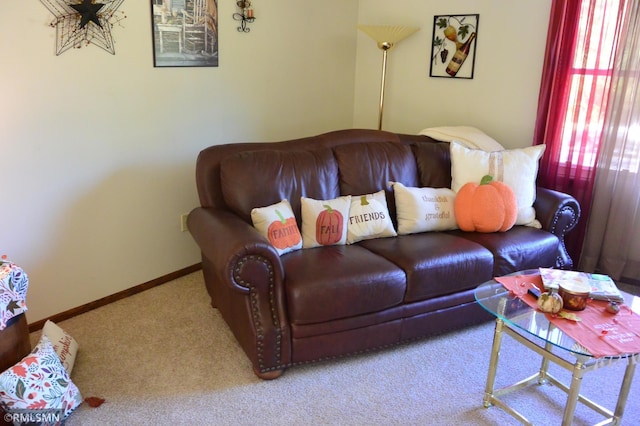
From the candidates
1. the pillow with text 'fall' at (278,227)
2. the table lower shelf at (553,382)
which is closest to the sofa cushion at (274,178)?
the pillow with text 'fall' at (278,227)

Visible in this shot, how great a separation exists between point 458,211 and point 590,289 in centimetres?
96

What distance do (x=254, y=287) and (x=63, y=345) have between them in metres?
0.96

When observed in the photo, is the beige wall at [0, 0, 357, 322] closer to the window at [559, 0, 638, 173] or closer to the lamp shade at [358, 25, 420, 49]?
the lamp shade at [358, 25, 420, 49]

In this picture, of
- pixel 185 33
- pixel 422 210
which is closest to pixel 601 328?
pixel 422 210

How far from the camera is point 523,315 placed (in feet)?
6.73

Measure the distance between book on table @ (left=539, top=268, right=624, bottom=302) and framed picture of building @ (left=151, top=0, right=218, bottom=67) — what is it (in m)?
2.28

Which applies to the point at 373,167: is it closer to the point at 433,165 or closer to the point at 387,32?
the point at 433,165

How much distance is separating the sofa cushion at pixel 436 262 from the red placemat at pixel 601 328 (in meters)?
0.43

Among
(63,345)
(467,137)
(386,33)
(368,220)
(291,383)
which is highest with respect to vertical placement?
(386,33)

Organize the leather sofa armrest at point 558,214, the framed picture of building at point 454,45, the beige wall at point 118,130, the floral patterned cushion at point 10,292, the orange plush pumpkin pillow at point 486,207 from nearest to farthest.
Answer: the floral patterned cushion at point 10,292 < the beige wall at point 118,130 < the orange plush pumpkin pillow at point 486,207 < the leather sofa armrest at point 558,214 < the framed picture of building at point 454,45

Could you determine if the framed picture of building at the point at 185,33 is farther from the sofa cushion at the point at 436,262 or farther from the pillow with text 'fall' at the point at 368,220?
the sofa cushion at the point at 436,262

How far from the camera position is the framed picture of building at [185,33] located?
9.66 ft

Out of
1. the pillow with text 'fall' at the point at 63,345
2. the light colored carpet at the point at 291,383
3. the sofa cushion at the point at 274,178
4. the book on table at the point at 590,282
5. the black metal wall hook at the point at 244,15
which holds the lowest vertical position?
the light colored carpet at the point at 291,383

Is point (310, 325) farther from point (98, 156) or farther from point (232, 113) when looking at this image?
point (232, 113)
